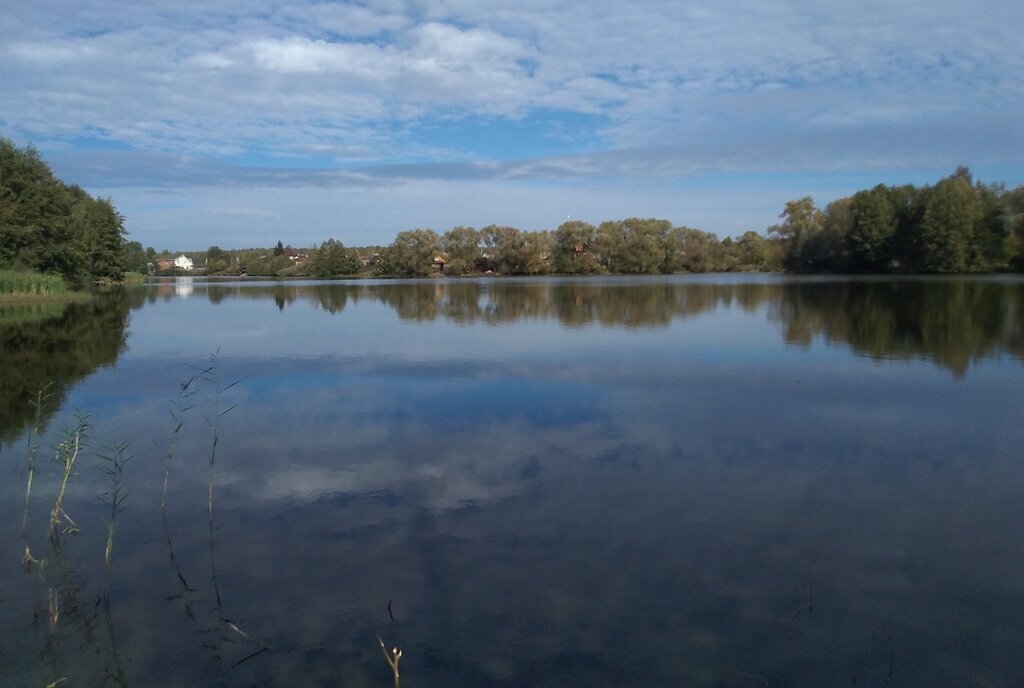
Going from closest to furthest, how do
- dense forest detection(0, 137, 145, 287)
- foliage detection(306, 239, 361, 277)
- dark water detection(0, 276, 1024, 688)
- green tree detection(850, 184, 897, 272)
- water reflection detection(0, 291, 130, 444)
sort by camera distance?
1. dark water detection(0, 276, 1024, 688)
2. water reflection detection(0, 291, 130, 444)
3. dense forest detection(0, 137, 145, 287)
4. green tree detection(850, 184, 897, 272)
5. foliage detection(306, 239, 361, 277)

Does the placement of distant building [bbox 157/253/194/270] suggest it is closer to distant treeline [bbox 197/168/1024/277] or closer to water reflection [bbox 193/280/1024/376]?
distant treeline [bbox 197/168/1024/277]

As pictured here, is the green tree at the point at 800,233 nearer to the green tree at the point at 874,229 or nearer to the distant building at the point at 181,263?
the green tree at the point at 874,229

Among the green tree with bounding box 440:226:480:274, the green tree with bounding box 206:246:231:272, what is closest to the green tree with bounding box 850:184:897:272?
the green tree with bounding box 440:226:480:274

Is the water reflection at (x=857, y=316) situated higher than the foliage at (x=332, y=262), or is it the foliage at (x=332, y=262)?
the foliage at (x=332, y=262)

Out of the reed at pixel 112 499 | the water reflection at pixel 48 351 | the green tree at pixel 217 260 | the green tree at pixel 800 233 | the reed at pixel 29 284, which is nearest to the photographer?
the reed at pixel 112 499

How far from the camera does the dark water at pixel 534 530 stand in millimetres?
3703

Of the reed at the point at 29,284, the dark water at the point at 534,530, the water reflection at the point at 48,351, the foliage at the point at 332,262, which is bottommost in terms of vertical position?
the dark water at the point at 534,530

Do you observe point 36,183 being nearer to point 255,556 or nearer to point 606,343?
point 606,343

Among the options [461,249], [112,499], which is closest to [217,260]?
[461,249]

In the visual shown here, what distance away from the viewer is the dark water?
3.70 metres

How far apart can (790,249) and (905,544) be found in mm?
76767

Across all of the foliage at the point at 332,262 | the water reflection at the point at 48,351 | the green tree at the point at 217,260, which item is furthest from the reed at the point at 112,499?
the green tree at the point at 217,260

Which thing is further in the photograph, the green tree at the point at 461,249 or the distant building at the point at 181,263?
the distant building at the point at 181,263

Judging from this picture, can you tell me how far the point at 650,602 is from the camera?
4.16 m
